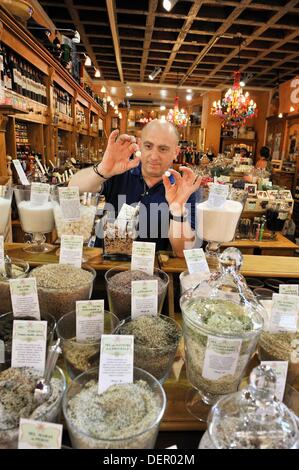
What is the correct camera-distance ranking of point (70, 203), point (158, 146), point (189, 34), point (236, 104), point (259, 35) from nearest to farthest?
point (70, 203)
point (158, 146)
point (259, 35)
point (189, 34)
point (236, 104)

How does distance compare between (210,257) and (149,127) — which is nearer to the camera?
(210,257)

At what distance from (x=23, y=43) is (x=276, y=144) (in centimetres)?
888

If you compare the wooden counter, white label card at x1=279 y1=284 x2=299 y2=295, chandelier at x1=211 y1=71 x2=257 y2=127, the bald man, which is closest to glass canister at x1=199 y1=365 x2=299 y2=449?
white label card at x1=279 y1=284 x2=299 y2=295

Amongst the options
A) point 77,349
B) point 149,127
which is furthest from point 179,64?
point 77,349

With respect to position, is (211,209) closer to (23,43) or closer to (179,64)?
(23,43)

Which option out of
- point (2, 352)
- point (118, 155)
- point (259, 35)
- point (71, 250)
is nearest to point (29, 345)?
point (2, 352)

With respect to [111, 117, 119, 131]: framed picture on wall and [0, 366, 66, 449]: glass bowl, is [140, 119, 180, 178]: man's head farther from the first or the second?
[111, 117, 119, 131]: framed picture on wall

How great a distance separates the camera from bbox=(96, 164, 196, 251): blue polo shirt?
5.80 feet

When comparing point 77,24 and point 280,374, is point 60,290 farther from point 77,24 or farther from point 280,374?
point 77,24

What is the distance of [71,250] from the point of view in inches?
49.4

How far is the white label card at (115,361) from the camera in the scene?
76cm

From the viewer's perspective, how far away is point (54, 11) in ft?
16.8

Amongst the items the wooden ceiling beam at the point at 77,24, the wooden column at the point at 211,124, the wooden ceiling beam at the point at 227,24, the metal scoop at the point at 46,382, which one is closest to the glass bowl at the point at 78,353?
the metal scoop at the point at 46,382

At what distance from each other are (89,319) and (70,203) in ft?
1.94
